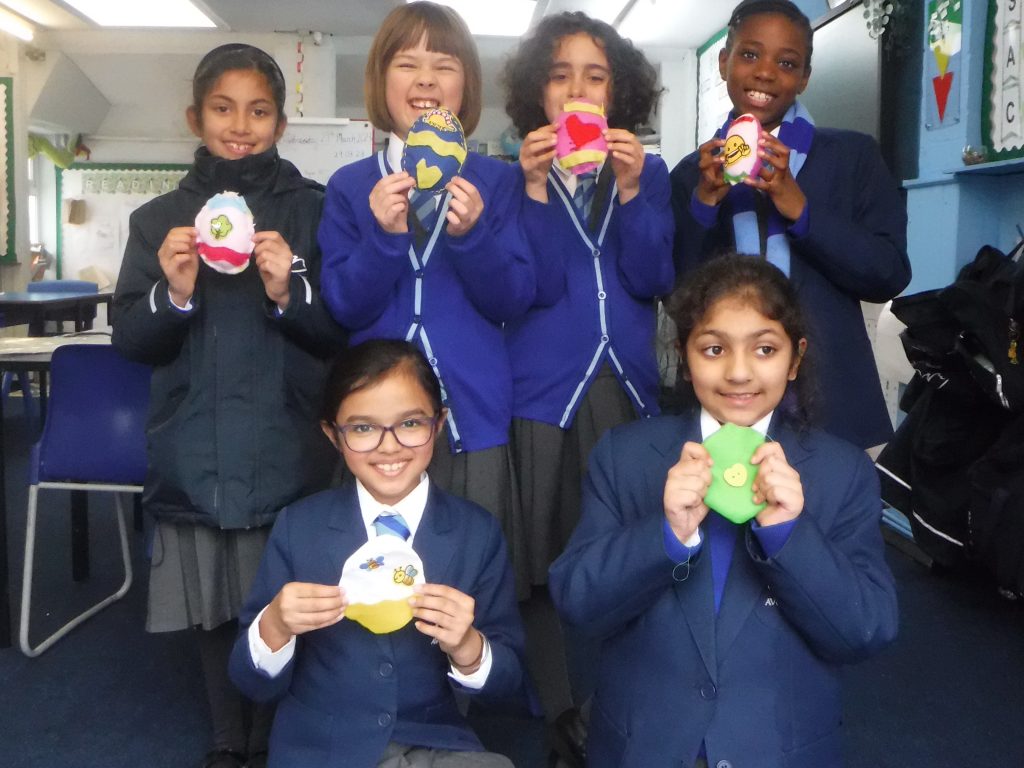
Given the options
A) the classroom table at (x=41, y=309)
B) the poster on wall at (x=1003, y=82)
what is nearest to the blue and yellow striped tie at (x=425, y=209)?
the poster on wall at (x=1003, y=82)

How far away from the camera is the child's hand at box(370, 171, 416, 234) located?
1.40 metres

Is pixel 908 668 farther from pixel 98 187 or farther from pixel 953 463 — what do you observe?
pixel 98 187

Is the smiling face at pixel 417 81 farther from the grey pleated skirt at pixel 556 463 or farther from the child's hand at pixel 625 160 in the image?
the grey pleated skirt at pixel 556 463

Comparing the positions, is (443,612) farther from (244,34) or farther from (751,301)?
(244,34)

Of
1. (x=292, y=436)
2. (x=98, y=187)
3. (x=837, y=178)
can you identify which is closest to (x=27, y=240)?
(x=98, y=187)

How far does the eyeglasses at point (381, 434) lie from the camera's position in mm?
1382

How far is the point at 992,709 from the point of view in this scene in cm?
220

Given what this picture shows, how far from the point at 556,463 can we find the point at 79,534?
2056mm

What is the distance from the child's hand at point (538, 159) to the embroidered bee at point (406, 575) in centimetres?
75

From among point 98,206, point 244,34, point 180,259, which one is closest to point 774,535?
point 180,259

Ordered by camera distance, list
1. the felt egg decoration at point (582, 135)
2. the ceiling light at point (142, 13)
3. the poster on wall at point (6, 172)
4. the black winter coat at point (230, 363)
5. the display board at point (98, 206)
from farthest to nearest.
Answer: the display board at point (98, 206)
the poster on wall at point (6, 172)
the ceiling light at point (142, 13)
the black winter coat at point (230, 363)
the felt egg decoration at point (582, 135)

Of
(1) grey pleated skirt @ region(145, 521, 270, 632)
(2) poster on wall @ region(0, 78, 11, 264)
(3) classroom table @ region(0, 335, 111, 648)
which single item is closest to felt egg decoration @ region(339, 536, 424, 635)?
(1) grey pleated skirt @ region(145, 521, 270, 632)

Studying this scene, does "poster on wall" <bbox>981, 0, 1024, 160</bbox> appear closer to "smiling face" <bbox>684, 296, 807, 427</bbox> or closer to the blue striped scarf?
the blue striped scarf

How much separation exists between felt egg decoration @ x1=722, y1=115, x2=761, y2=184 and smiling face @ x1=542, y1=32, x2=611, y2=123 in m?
0.28
